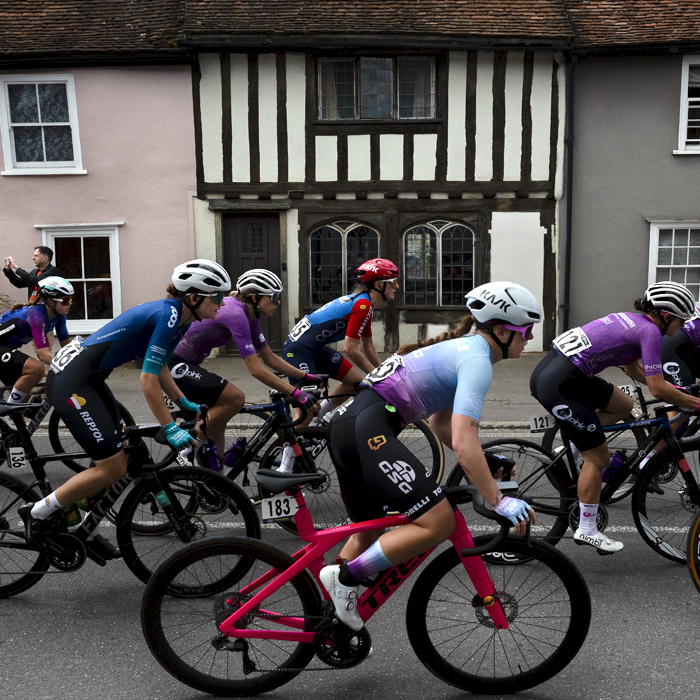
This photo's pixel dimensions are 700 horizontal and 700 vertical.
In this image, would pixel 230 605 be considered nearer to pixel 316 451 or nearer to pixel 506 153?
pixel 316 451

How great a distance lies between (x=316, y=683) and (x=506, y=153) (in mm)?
12447

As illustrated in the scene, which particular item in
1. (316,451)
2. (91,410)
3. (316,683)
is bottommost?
(316,683)

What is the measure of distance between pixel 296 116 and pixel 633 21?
665 cm

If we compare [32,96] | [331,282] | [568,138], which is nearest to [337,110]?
[331,282]

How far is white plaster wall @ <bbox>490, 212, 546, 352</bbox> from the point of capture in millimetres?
14609

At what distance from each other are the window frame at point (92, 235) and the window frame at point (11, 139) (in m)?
1.02

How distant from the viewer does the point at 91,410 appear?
4180 mm

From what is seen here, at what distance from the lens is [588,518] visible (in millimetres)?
4621

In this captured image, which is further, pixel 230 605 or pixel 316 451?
pixel 316 451

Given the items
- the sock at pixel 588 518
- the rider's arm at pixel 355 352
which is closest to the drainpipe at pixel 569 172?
the rider's arm at pixel 355 352

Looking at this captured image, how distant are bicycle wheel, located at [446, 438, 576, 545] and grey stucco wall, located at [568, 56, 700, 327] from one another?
417 inches

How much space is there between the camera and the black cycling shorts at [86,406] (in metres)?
4.16

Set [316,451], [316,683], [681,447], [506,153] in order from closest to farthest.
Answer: [316,683]
[681,447]
[316,451]
[506,153]

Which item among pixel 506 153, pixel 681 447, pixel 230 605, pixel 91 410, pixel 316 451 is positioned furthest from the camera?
pixel 506 153
